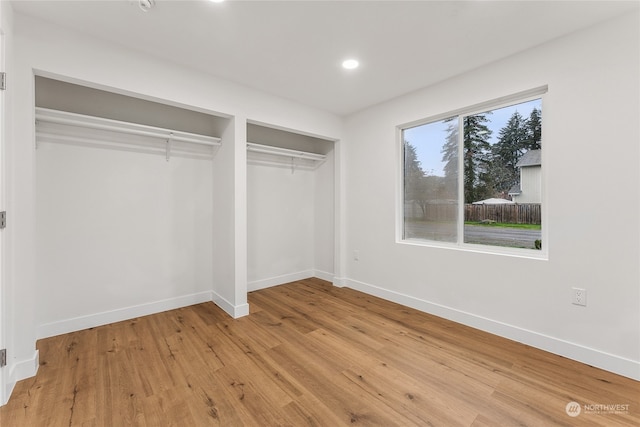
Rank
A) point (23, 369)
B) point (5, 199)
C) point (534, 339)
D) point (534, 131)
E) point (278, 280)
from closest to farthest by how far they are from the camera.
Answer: point (5, 199), point (23, 369), point (534, 339), point (534, 131), point (278, 280)

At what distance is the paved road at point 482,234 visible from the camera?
244 cm

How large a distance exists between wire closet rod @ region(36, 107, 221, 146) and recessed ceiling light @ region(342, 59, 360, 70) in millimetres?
1600

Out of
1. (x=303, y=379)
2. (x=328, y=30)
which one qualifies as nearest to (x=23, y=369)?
(x=303, y=379)

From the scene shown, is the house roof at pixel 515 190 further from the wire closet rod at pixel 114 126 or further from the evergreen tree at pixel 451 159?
the wire closet rod at pixel 114 126

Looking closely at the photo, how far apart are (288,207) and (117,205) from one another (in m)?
2.09

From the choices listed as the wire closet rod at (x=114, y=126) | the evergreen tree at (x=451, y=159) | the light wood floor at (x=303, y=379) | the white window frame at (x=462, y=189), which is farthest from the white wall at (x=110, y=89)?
the evergreen tree at (x=451, y=159)

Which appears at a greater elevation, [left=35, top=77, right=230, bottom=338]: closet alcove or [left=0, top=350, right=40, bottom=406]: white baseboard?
[left=35, top=77, right=230, bottom=338]: closet alcove

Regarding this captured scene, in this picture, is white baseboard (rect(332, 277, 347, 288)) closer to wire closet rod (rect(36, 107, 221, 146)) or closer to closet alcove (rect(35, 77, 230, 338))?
closet alcove (rect(35, 77, 230, 338))

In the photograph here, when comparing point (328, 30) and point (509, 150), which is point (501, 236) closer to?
point (509, 150)

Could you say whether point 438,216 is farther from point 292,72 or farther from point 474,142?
point 292,72

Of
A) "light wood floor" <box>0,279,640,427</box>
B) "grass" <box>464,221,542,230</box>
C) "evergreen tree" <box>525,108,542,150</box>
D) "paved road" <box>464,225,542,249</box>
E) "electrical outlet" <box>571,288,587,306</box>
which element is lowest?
"light wood floor" <box>0,279,640,427</box>

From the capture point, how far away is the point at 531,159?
241cm

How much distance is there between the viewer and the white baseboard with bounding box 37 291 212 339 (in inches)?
95.2

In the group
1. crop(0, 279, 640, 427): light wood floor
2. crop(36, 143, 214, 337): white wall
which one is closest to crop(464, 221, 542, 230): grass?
crop(0, 279, 640, 427): light wood floor
